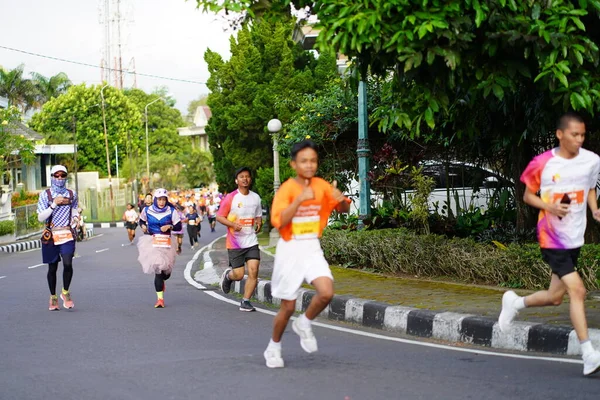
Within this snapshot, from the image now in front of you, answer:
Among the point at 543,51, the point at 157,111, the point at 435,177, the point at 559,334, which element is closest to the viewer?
the point at 559,334

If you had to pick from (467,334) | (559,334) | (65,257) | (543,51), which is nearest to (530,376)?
(559,334)

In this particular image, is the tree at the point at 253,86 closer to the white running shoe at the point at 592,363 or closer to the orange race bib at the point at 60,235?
the orange race bib at the point at 60,235

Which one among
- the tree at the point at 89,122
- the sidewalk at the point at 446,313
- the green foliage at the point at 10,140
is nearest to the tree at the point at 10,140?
the green foliage at the point at 10,140

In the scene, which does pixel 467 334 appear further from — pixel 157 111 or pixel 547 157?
pixel 157 111

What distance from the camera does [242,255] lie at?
11094 mm

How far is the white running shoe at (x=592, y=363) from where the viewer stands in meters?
6.13

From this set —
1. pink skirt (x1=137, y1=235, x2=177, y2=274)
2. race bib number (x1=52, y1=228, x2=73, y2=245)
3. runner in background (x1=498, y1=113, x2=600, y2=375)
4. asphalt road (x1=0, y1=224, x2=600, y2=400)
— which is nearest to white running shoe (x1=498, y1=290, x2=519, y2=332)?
asphalt road (x1=0, y1=224, x2=600, y2=400)

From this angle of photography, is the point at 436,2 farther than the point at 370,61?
No

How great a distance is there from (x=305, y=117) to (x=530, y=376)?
1223cm

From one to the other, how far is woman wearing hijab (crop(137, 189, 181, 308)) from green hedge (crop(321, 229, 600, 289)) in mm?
3115

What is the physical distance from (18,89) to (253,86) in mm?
36653

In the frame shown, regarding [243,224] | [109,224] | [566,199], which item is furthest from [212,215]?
[566,199]

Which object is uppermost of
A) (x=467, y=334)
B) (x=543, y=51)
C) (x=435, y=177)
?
(x=543, y=51)

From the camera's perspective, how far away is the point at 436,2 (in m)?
7.82
